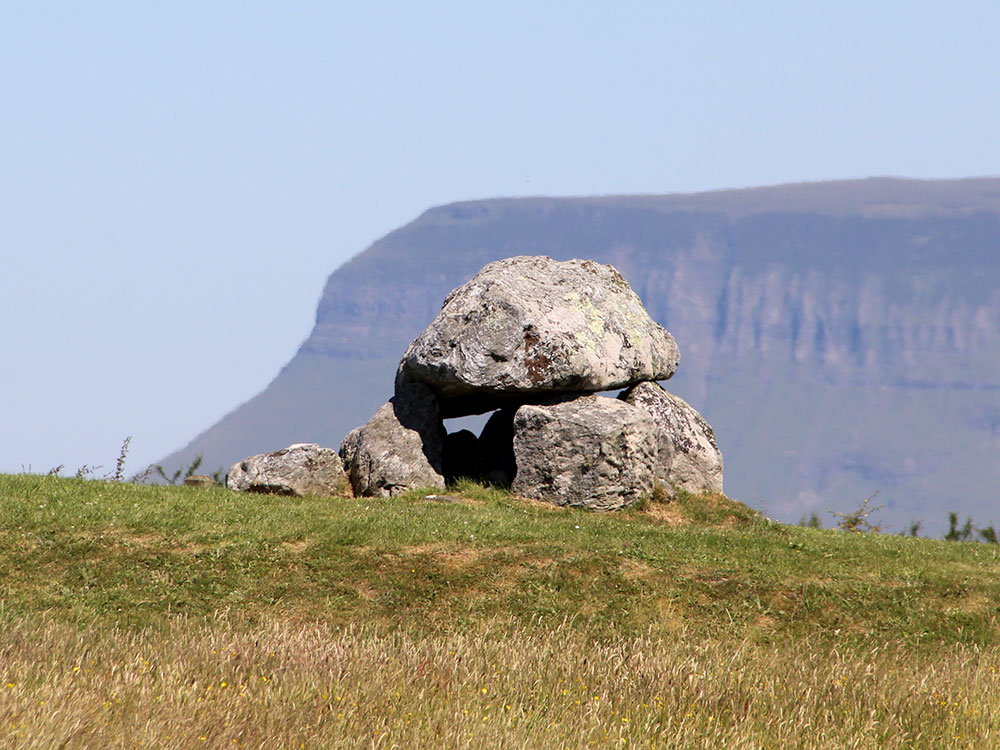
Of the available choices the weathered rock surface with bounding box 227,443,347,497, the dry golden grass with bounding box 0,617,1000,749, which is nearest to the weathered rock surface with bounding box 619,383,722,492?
the weathered rock surface with bounding box 227,443,347,497

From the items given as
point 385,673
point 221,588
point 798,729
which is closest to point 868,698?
point 798,729

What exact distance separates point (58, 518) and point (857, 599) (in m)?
14.9

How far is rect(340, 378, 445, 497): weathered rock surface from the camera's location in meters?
29.1

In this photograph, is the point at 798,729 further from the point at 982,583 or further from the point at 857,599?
the point at 982,583

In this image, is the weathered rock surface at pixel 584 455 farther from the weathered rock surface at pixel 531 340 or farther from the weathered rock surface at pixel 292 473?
the weathered rock surface at pixel 292 473

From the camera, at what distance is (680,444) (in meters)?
30.6

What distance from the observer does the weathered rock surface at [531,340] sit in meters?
28.7

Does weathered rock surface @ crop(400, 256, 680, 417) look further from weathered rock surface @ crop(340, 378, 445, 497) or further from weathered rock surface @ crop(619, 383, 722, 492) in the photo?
weathered rock surface @ crop(340, 378, 445, 497)

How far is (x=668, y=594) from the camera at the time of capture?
67.8 feet

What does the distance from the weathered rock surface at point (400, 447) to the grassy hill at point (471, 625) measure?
4.03 ft

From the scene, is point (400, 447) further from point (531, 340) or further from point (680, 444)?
point (680, 444)

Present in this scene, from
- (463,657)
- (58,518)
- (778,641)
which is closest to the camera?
(463,657)

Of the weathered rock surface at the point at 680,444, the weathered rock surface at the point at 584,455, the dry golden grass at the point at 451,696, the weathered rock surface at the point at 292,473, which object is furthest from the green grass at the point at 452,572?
the weathered rock surface at the point at 680,444

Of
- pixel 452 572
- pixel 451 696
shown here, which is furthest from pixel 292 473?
pixel 451 696
